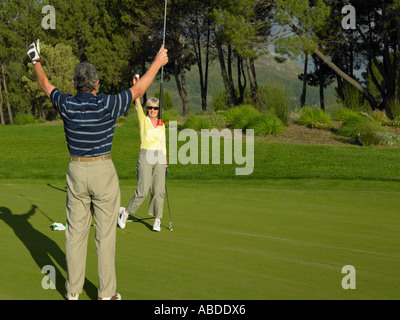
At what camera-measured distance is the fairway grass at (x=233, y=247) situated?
5926mm

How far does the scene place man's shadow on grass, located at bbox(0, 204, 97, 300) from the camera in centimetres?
614

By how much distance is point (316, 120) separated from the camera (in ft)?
84.2

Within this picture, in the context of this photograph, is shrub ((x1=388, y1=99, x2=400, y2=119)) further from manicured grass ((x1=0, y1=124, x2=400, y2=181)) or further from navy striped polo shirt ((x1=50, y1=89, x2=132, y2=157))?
navy striped polo shirt ((x1=50, y1=89, x2=132, y2=157))

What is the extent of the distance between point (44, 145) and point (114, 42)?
33.6 m

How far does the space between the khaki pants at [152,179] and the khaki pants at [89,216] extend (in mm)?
3708

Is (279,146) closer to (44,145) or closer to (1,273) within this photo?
(44,145)

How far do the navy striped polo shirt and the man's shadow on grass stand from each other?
152 cm

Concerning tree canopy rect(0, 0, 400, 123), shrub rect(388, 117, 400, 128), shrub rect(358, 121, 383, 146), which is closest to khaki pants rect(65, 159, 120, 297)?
shrub rect(358, 121, 383, 146)

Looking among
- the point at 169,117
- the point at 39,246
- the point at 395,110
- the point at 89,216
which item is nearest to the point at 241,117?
the point at 169,117

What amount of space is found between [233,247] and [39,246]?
8.59ft

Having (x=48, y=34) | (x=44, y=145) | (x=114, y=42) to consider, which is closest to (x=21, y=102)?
(x=48, y=34)

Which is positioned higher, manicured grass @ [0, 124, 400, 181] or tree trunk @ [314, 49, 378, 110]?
tree trunk @ [314, 49, 378, 110]
